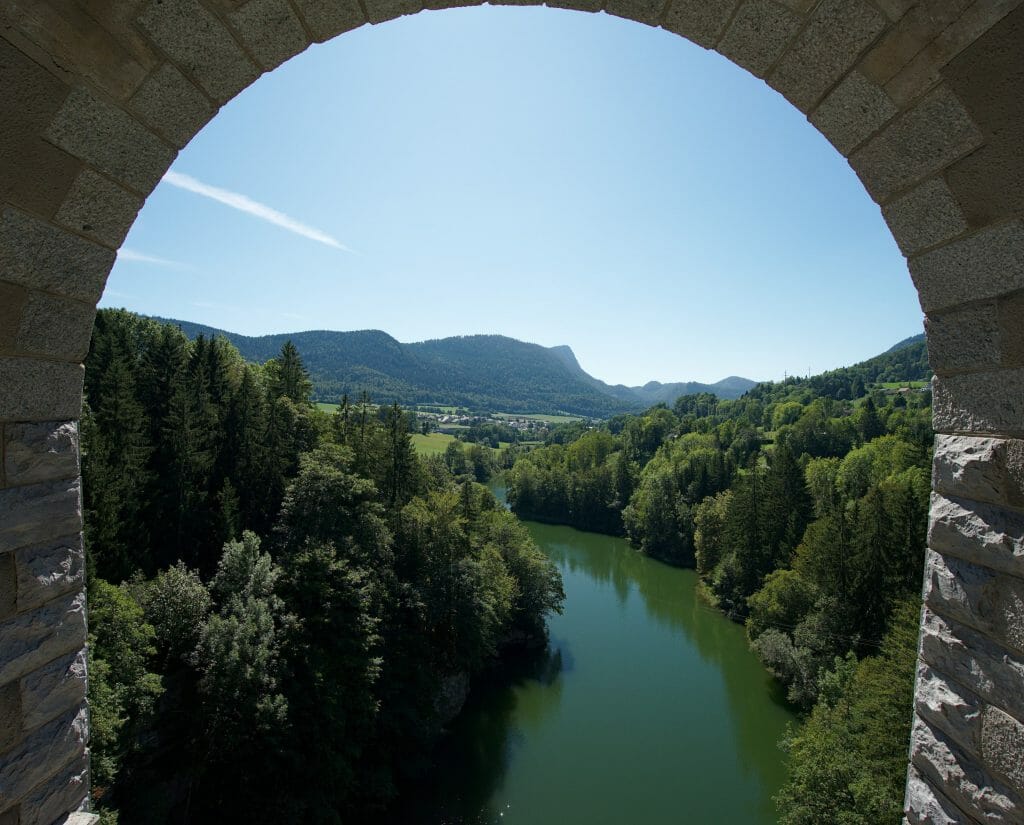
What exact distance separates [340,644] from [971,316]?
14.9 meters

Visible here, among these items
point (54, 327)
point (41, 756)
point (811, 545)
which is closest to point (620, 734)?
point (811, 545)

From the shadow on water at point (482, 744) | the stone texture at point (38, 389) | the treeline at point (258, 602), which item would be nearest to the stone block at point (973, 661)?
the stone texture at point (38, 389)

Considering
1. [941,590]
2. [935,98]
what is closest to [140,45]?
[935,98]

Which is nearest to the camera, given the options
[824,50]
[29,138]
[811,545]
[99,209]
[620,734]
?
[29,138]

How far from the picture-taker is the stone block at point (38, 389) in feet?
6.07

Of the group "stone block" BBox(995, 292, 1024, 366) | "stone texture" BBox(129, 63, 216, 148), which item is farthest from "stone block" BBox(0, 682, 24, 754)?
"stone block" BBox(995, 292, 1024, 366)

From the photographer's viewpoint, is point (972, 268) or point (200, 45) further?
point (200, 45)

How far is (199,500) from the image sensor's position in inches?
709

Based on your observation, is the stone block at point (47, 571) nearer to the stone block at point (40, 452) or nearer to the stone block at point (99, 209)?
the stone block at point (40, 452)

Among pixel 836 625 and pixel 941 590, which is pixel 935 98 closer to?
pixel 941 590

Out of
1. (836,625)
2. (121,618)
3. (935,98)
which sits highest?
(935,98)

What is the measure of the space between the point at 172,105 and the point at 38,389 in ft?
3.55

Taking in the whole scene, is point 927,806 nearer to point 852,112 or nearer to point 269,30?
point 852,112

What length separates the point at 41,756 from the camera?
1.93 metres
